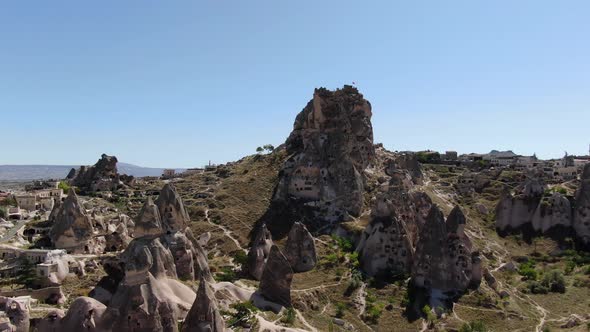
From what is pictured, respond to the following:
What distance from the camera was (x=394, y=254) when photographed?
212 feet

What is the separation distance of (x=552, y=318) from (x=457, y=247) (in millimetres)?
11981

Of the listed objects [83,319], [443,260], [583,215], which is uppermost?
[583,215]

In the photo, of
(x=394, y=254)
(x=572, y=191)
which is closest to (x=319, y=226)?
(x=394, y=254)

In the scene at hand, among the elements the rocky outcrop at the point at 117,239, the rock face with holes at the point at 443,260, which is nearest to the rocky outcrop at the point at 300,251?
the rock face with holes at the point at 443,260

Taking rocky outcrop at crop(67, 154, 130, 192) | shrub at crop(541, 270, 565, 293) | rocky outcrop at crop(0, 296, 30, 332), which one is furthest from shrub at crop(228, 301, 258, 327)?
rocky outcrop at crop(67, 154, 130, 192)

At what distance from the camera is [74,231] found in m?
61.2

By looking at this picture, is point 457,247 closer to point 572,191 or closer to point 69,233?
point 69,233

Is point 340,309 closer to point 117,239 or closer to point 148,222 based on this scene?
point 148,222

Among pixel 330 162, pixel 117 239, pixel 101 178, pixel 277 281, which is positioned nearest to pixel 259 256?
pixel 277 281

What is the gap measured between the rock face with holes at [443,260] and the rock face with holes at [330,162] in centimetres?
2130

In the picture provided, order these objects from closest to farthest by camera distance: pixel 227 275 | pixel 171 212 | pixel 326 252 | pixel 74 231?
1. pixel 171 212
2. pixel 227 275
3. pixel 74 231
4. pixel 326 252

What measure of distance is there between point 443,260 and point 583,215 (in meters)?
36.9

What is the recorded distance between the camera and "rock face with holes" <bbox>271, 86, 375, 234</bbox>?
273 ft

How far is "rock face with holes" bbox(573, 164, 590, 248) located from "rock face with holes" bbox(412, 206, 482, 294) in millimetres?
31138
